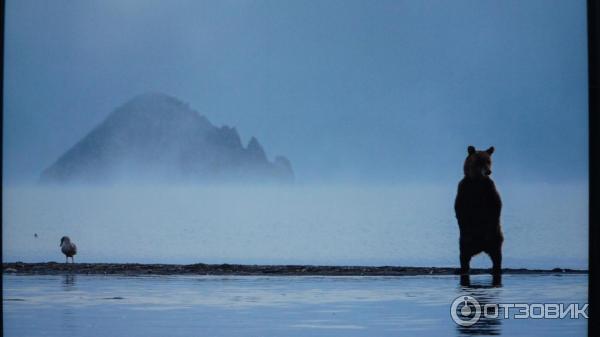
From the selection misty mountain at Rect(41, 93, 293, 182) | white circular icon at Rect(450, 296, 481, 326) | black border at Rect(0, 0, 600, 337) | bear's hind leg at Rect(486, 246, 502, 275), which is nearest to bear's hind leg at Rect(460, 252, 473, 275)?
bear's hind leg at Rect(486, 246, 502, 275)

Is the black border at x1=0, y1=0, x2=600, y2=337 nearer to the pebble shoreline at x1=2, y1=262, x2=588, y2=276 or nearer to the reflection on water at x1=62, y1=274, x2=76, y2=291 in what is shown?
the pebble shoreline at x1=2, y1=262, x2=588, y2=276

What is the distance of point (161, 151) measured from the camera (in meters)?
6.97

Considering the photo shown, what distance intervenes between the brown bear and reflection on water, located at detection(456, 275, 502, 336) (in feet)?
0.38

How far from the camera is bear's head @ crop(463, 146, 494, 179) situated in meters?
6.79

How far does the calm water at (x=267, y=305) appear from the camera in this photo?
6.06 metres

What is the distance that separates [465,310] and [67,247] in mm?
2463

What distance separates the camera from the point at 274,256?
6.96 meters

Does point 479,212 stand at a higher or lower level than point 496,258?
higher

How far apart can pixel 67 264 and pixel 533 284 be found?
2.92m

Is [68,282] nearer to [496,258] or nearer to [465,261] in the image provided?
[465,261]

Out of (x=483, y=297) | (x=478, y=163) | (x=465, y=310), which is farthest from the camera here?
(x=478, y=163)

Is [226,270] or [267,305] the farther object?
[226,270]
